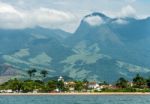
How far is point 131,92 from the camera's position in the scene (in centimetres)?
19575

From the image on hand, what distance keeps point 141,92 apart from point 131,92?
4146mm

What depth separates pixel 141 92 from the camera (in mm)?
194125

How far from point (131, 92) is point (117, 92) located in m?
6.52

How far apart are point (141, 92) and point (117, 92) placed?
1061 centimetres

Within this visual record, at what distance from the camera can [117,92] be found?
655ft
